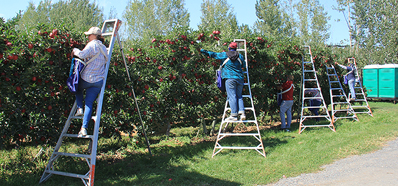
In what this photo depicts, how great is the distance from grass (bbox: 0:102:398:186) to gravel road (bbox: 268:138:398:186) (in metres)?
0.21

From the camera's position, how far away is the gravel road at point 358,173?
4207mm

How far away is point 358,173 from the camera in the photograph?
15.2 feet

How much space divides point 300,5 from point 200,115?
103 feet

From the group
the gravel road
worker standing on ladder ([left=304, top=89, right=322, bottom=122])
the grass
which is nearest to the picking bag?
the grass

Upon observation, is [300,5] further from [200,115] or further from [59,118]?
[59,118]

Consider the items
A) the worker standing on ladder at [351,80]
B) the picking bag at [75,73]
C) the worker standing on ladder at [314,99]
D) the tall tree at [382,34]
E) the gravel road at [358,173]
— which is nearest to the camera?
the picking bag at [75,73]

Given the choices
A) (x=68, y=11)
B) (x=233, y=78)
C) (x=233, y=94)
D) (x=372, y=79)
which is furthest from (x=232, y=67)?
(x=68, y=11)

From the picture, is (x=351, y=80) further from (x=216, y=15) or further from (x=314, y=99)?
(x=216, y=15)

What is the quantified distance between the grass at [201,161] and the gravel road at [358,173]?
0.21m

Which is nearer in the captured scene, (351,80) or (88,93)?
(88,93)

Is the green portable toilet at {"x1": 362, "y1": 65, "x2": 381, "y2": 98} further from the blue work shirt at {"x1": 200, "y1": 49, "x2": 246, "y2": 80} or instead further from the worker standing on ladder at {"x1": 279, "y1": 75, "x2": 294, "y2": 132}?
the blue work shirt at {"x1": 200, "y1": 49, "x2": 246, "y2": 80}

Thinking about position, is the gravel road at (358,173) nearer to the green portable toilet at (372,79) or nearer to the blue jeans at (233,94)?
the blue jeans at (233,94)

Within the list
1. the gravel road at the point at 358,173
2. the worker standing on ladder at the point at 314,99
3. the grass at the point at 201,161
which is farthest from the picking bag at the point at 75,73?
the worker standing on ladder at the point at 314,99

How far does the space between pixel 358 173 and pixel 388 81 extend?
57.7 ft
